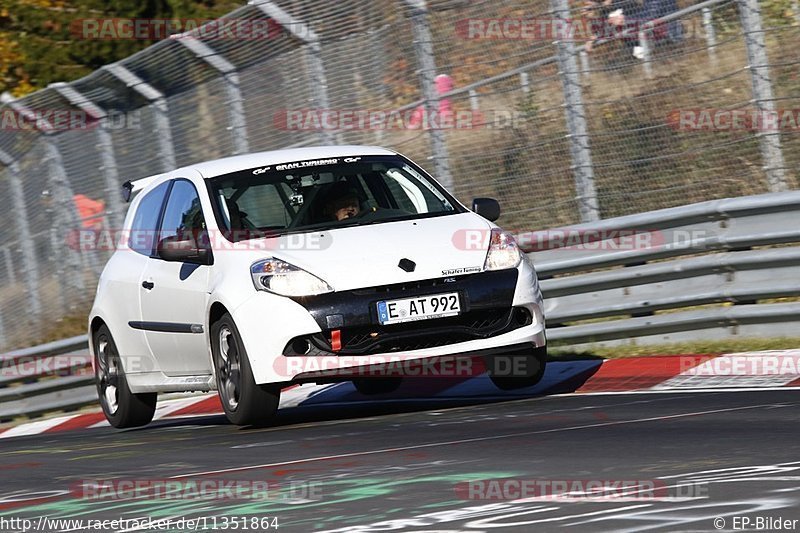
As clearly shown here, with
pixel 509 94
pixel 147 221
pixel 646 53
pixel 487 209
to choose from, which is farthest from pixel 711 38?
pixel 147 221

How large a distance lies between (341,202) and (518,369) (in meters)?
1.45

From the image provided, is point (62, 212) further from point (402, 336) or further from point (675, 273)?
point (402, 336)

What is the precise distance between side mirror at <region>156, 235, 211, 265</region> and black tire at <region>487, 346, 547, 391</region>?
179 cm

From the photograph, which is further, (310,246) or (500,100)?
(500,100)

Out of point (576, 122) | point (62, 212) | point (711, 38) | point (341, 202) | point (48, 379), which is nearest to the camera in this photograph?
point (341, 202)

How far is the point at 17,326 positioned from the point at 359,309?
1196 centimetres

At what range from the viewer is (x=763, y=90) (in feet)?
35.5

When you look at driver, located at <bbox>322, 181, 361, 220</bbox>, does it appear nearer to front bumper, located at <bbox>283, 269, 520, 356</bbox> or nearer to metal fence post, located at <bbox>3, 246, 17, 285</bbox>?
front bumper, located at <bbox>283, 269, 520, 356</bbox>

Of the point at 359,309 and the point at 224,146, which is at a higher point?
the point at 224,146

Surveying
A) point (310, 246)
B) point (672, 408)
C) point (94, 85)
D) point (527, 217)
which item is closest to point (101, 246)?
point (94, 85)

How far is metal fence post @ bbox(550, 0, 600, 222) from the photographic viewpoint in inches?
460

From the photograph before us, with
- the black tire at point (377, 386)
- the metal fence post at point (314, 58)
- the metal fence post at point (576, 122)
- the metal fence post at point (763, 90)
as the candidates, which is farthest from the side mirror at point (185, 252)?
the metal fence post at point (314, 58)

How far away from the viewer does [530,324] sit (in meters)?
8.94

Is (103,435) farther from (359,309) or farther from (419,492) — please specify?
(419,492)
